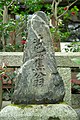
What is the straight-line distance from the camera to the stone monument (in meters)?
3.04

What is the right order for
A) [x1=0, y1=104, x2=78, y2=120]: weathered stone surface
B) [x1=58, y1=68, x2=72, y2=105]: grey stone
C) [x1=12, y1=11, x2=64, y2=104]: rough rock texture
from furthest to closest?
[x1=58, y1=68, x2=72, y2=105]: grey stone → [x1=12, y1=11, x2=64, y2=104]: rough rock texture → [x1=0, y1=104, x2=78, y2=120]: weathered stone surface

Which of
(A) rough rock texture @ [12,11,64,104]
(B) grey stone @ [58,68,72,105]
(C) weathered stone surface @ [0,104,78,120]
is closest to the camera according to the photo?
(C) weathered stone surface @ [0,104,78,120]

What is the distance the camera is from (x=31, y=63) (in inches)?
127

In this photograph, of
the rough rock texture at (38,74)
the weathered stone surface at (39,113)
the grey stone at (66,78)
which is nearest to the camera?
the weathered stone surface at (39,113)

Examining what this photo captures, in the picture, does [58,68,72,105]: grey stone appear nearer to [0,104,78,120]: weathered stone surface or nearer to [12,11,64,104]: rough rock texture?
[12,11,64,104]: rough rock texture

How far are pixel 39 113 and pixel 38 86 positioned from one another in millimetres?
281

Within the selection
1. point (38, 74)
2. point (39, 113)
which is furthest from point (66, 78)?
point (39, 113)

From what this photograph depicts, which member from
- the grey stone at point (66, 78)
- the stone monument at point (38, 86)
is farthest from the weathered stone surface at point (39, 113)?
the grey stone at point (66, 78)

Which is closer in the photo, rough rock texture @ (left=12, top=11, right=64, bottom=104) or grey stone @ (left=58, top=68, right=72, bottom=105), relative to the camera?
rough rock texture @ (left=12, top=11, right=64, bottom=104)

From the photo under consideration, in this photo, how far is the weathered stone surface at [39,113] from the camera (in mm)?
3021

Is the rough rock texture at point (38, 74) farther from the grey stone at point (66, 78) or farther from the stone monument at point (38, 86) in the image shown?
the grey stone at point (66, 78)

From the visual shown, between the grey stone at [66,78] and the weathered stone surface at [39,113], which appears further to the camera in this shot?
the grey stone at [66,78]

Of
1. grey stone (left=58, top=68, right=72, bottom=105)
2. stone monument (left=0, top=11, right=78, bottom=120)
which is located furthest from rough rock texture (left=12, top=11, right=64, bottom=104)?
grey stone (left=58, top=68, right=72, bottom=105)

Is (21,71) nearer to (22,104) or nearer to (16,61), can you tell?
(22,104)
